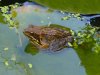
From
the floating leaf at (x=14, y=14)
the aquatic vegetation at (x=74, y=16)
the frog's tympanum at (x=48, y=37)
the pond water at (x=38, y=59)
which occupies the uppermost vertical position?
the floating leaf at (x=14, y=14)

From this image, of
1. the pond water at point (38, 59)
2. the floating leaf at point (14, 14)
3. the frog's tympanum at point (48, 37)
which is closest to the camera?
the pond water at point (38, 59)

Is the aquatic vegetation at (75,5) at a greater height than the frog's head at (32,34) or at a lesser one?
greater

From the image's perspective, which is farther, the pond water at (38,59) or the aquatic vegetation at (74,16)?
the aquatic vegetation at (74,16)

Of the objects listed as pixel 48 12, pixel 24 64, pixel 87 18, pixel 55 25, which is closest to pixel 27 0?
pixel 48 12

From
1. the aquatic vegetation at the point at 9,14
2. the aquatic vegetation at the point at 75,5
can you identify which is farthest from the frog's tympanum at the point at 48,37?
the aquatic vegetation at the point at 75,5

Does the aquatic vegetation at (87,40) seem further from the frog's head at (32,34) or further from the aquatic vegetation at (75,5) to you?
the frog's head at (32,34)

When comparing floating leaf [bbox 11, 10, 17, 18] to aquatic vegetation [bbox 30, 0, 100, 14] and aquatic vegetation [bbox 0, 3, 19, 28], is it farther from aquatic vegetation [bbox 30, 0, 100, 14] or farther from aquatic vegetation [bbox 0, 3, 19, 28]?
aquatic vegetation [bbox 30, 0, 100, 14]

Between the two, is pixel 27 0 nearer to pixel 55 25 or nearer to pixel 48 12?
pixel 48 12
